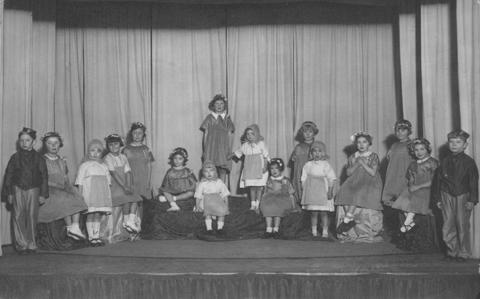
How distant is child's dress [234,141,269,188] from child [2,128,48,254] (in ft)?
8.60

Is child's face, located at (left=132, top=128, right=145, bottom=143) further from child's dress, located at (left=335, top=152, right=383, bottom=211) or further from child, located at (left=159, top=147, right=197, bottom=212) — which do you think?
child's dress, located at (left=335, top=152, right=383, bottom=211)

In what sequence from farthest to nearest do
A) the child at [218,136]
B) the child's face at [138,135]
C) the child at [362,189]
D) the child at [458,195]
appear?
the child at [218,136] → the child's face at [138,135] → the child at [362,189] → the child at [458,195]

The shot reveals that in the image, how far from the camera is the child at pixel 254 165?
8.58 meters

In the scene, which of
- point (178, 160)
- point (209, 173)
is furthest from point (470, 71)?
point (178, 160)

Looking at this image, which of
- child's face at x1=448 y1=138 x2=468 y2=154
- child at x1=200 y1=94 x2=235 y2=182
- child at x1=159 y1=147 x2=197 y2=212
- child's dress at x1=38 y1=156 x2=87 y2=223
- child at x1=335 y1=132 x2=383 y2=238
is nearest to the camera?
child's face at x1=448 y1=138 x2=468 y2=154

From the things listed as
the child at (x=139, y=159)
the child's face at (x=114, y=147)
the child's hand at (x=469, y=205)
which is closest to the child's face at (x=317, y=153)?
the child's hand at (x=469, y=205)

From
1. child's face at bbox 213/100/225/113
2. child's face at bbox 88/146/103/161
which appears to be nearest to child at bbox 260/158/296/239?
child's face at bbox 213/100/225/113

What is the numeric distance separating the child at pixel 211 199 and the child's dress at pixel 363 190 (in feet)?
4.48

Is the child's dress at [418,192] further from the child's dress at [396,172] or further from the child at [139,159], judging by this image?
the child at [139,159]

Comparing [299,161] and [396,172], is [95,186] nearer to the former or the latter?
[299,161]

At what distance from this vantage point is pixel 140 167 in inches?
341

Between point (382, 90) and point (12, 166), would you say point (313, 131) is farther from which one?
point (12, 166)

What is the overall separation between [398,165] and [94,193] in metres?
3.63

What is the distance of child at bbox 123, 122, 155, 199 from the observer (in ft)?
28.3
